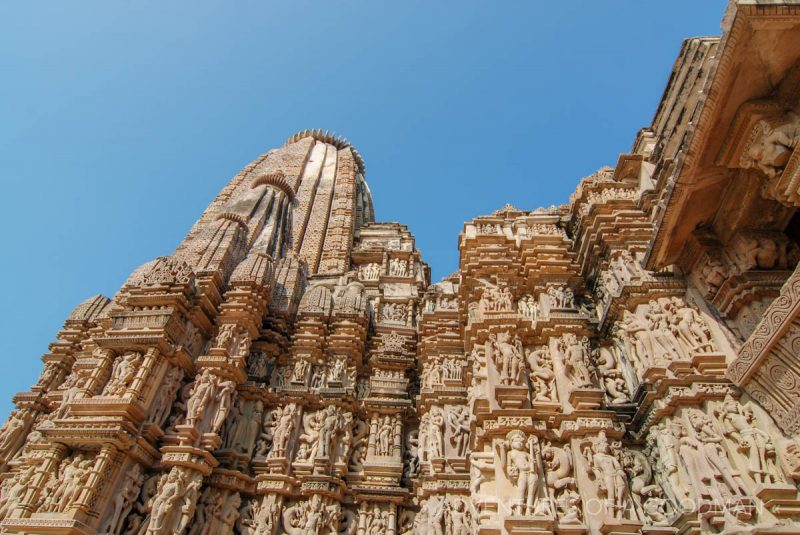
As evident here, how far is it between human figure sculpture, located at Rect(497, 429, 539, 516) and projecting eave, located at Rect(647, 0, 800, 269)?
3150mm

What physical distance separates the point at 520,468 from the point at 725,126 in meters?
4.83

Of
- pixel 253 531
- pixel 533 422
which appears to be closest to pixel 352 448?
pixel 253 531

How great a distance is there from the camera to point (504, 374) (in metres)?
7.79

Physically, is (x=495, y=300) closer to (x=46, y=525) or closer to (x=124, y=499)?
(x=124, y=499)

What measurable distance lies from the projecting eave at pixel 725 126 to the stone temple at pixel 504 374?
0.02 m

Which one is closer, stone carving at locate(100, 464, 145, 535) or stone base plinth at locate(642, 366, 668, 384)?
stone base plinth at locate(642, 366, 668, 384)

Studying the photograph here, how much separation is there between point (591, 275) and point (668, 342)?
2.95 m

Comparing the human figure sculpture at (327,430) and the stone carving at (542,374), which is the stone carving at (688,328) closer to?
the stone carving at (542,374)

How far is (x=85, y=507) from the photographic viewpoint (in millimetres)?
7543

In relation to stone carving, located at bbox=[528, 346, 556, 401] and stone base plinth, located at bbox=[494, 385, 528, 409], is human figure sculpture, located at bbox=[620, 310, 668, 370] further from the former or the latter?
stone base plinth, located at bbox=[494, 385, 528, 409]

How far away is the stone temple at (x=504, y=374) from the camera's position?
5.60 m

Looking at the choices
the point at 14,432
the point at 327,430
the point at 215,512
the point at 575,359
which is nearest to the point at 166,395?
the point at 215,512

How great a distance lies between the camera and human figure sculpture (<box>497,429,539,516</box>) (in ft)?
20.7

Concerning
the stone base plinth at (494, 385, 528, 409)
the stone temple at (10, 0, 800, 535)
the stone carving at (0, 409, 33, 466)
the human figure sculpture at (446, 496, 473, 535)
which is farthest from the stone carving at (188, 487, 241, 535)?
the stone carving at (0, 409, 33, 466)
